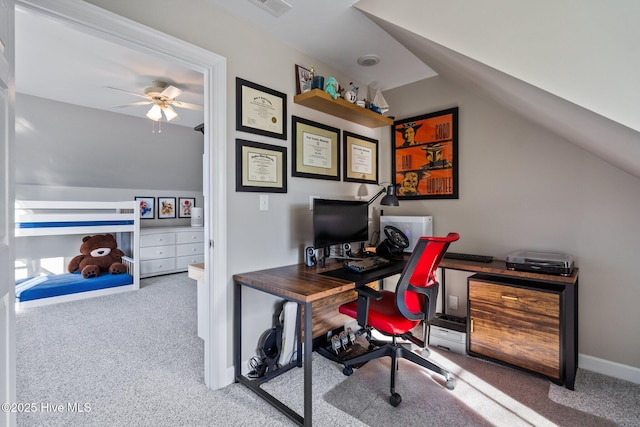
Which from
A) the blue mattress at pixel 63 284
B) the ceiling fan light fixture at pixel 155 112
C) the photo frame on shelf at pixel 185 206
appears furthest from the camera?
the photo frame on shelf at pixel 185 206

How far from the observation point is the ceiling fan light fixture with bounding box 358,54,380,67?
2443mm

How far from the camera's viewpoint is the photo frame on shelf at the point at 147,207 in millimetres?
5164

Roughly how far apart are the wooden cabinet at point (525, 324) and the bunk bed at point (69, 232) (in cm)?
432

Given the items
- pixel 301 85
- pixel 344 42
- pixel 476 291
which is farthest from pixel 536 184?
pixel 301 85

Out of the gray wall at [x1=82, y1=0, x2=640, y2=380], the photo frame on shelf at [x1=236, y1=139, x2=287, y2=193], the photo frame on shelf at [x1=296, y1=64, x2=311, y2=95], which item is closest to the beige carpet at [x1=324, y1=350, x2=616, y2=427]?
the gray wall at [x1=82, y1=0, x2=640, y2=380]

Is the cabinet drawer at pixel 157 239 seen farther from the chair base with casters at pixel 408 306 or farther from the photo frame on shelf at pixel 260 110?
the chair base with casters at pixel 408 306

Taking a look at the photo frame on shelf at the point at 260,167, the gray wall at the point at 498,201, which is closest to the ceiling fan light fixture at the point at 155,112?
the gray wall at the point at 498,201

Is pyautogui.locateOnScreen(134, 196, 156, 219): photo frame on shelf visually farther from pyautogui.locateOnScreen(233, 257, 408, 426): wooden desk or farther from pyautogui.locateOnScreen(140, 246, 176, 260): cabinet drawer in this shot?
pyautogui.locateOnScreen(233, 257, 408, 426): wooden desk

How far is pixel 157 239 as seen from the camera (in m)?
4.86

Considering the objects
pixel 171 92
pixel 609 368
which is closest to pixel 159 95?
pixel 171 92

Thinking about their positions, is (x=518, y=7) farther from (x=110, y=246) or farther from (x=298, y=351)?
(x=110, y=246)

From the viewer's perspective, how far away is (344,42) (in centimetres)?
223

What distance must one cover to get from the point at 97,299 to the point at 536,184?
5006 mm

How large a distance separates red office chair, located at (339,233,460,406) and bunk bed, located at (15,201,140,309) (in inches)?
145
